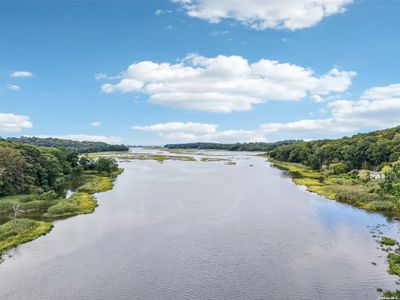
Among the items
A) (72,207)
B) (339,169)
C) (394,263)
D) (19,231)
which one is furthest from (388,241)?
(339,169)

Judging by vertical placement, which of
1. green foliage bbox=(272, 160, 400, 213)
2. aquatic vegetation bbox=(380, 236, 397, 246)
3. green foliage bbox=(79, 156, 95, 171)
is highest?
green foliage bbox=(79, 156, 95, 171)

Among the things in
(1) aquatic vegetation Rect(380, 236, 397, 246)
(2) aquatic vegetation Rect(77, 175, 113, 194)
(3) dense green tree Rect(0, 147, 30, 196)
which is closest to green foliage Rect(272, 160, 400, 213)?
(1) aquatic vegetation Rect(380, 236, 397, 246)

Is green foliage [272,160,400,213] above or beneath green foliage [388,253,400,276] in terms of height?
above

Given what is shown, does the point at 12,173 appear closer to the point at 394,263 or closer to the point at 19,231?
the point at 19,231

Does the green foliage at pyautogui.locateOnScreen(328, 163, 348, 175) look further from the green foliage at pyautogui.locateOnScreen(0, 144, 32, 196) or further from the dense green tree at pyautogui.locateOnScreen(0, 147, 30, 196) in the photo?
the dense green tree at pyautogui.locateOnScreen(0, 147, 30, 196)

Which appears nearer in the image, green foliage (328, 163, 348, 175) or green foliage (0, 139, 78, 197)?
green foliage (0, 139, 78, 197)

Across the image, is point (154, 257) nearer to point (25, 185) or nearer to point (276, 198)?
point (276, 198)

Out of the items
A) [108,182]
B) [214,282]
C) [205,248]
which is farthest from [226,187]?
[214,282]
